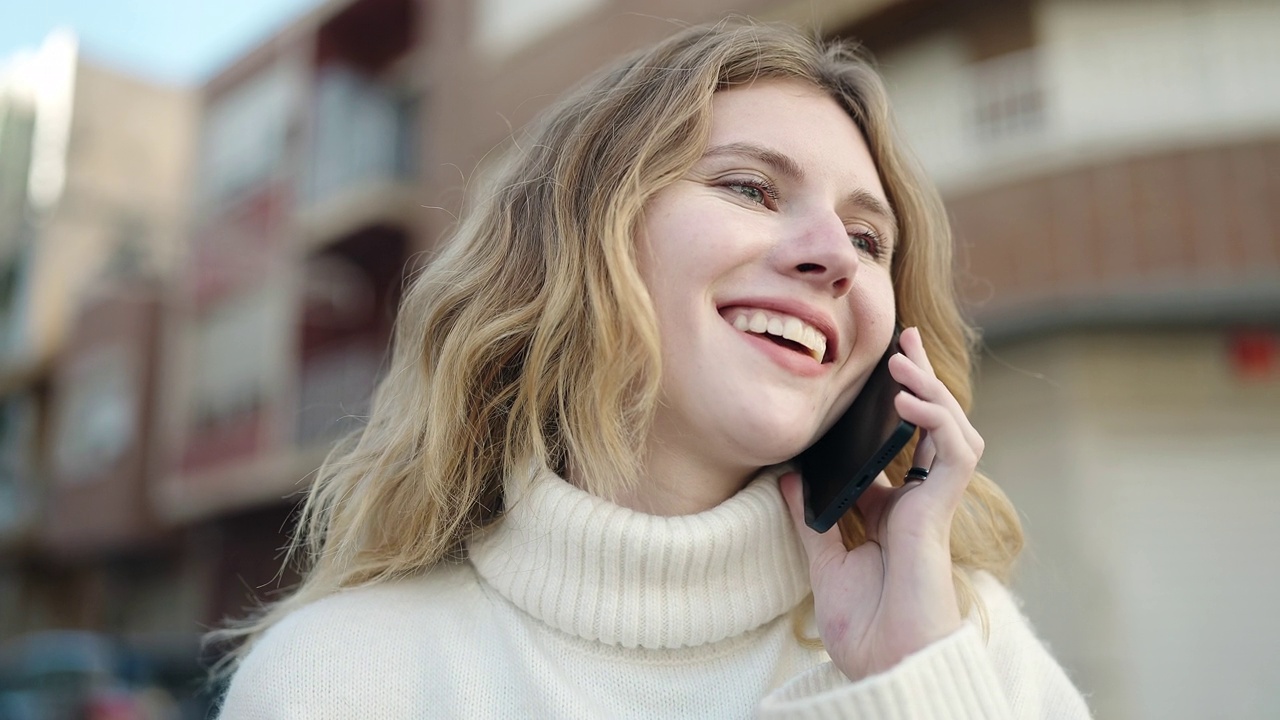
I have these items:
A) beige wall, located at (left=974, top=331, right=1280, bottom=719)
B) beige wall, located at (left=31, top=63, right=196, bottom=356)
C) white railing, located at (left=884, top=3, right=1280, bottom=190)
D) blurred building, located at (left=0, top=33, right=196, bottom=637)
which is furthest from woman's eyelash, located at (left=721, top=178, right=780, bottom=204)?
beige wall, located at (left=31, top=63, right=196, bottom=356)

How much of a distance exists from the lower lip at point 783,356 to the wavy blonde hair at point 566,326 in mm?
157

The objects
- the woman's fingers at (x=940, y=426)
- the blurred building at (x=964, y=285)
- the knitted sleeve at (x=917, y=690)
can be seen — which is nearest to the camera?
the knitted sleeve at (x=917, y=690)

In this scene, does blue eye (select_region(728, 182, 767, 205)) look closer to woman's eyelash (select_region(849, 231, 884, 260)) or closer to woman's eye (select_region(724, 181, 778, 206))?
woman's eye (select_region(724, 181, 778, 206))

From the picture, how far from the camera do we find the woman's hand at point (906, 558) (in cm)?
151

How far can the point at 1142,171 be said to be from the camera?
23.7 ft

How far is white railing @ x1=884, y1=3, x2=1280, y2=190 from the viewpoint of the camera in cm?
742

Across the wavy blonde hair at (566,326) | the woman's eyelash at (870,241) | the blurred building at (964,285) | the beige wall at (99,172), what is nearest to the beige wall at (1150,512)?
A: the blurred building at (964,285)

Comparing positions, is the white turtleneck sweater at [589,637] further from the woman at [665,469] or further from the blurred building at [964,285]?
the blurred building at [964,285]

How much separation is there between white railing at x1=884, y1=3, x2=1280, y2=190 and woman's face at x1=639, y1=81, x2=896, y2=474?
20.9 ft

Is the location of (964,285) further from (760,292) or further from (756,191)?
(760,292)

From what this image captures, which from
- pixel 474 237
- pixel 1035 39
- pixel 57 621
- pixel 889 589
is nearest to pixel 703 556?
pixel 889 589

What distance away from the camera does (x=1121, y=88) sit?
7.64 meters

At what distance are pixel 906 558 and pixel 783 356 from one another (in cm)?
36

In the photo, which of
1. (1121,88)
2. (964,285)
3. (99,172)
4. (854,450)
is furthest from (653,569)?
(99,172)
